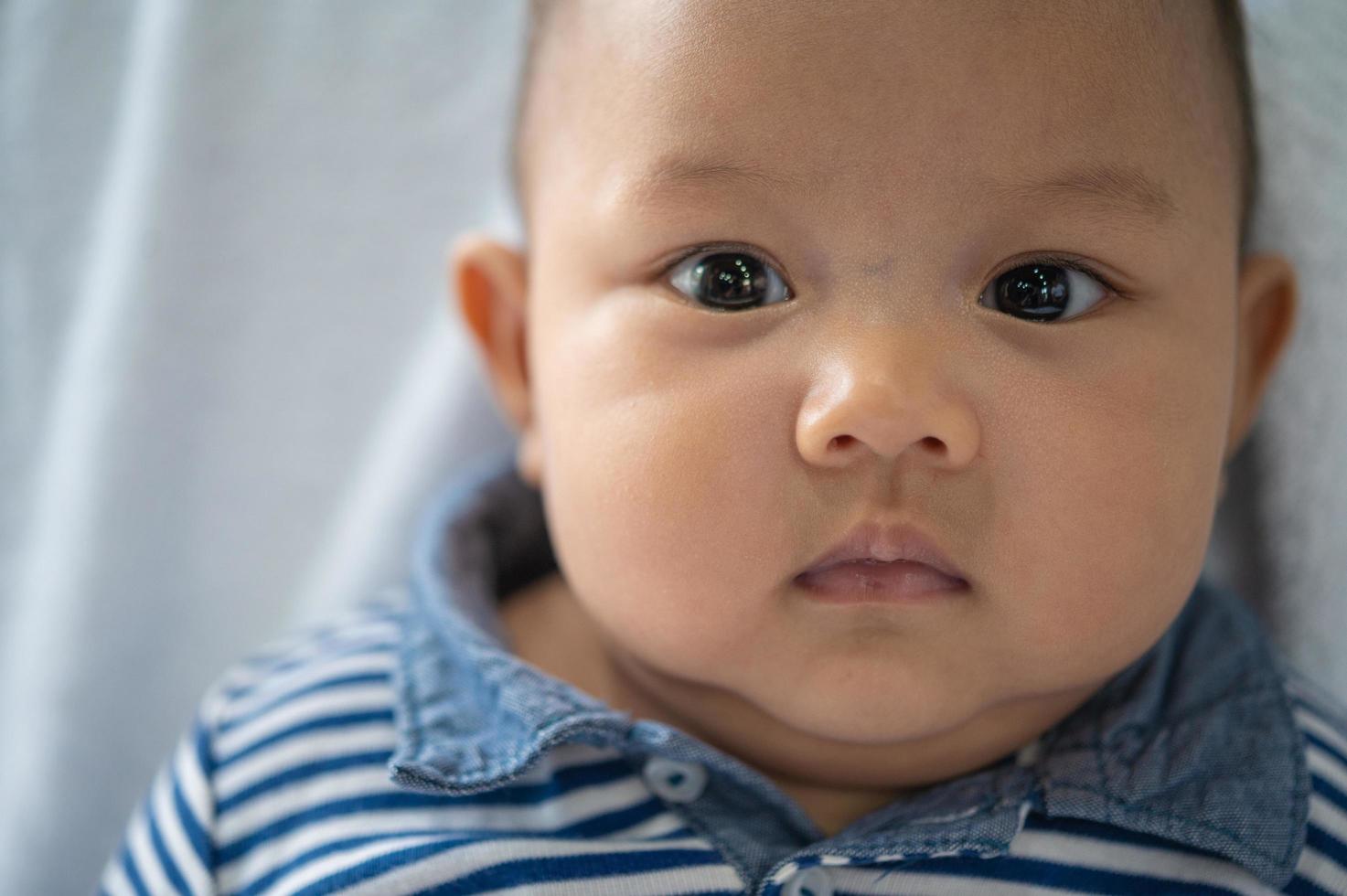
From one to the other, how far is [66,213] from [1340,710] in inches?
55.9

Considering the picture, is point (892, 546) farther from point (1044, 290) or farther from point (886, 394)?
point (1044, 290)

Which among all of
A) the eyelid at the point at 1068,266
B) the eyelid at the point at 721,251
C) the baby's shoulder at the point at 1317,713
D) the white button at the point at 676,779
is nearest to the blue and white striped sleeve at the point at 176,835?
the white button at the point at 676,779

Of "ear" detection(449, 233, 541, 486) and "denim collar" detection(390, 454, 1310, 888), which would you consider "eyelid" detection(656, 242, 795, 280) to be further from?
"denim collar" detection(390, 454, 1310, 888)

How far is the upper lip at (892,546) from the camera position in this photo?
0.85 meters

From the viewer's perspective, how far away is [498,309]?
1191mm

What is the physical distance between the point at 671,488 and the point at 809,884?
308 millimetres

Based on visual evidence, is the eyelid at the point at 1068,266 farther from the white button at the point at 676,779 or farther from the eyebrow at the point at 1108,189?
the white button at the point at 676,779

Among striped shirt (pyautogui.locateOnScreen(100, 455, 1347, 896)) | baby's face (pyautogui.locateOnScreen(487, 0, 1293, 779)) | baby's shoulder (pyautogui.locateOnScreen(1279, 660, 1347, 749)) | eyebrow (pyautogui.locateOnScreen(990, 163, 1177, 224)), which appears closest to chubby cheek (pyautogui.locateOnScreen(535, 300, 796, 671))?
baby's face (pyautogui.locateOnScreen(487, 0, 1293, 779))

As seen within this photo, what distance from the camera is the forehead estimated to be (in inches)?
33.1

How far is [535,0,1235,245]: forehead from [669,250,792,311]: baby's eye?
0.06m

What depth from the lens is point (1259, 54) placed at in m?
1.25

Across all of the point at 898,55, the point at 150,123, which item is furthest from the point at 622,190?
the point at 150,123

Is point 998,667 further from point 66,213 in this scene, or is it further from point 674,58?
point 66,213

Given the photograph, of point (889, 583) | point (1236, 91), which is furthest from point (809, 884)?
point (1236, 91)
